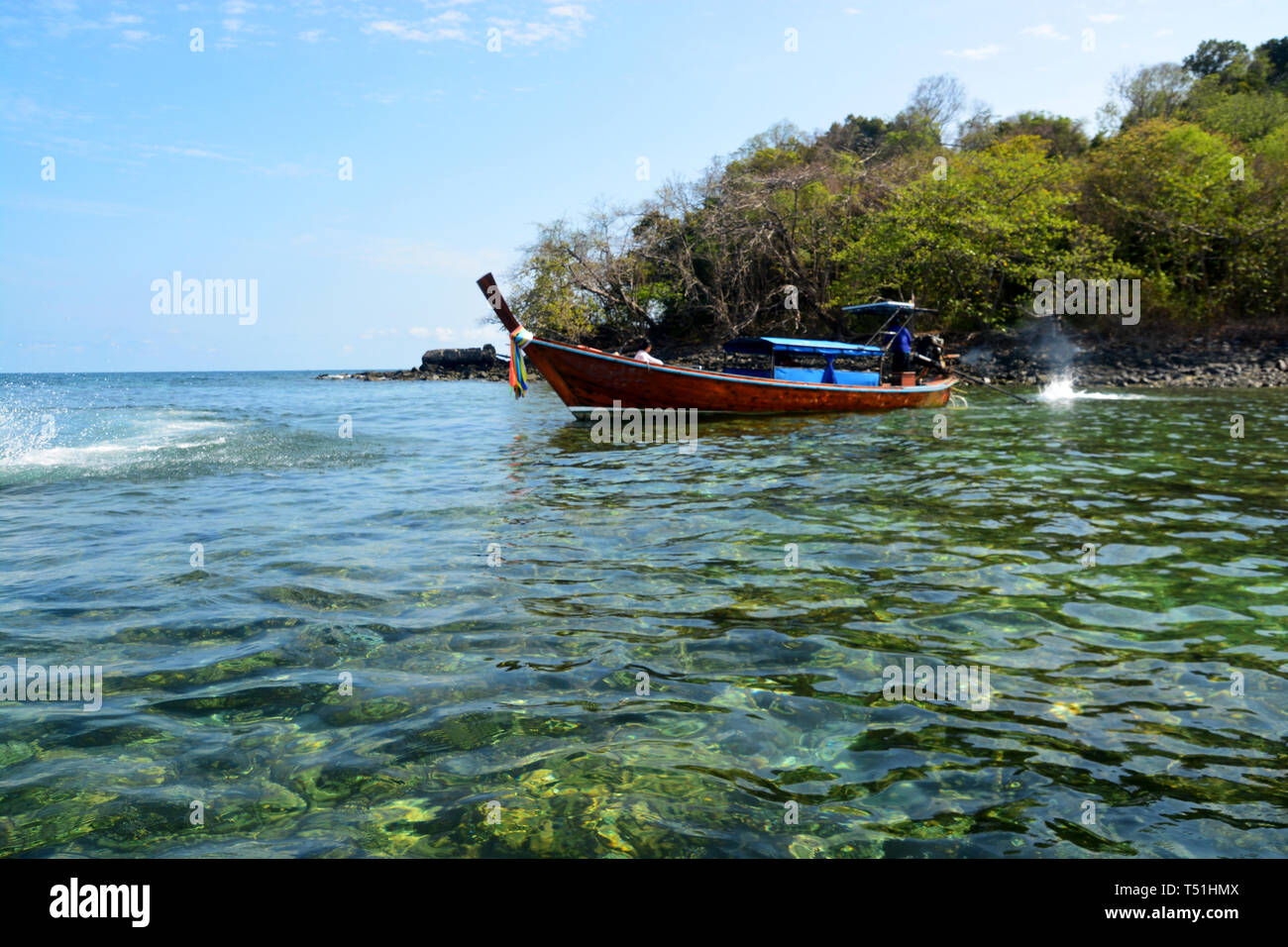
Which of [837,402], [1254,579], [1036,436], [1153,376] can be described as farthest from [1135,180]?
[1254,579]

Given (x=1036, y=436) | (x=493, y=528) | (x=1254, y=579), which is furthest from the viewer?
(x=1036, y=436)

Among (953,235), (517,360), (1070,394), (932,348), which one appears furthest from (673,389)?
(953,235)

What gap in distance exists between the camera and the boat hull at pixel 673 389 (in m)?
15.9

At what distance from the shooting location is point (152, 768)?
3.14 m

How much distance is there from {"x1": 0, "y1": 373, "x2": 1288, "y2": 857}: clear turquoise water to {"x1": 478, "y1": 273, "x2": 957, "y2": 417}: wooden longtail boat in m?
7.02

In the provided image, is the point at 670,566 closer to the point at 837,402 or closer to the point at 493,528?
the point at 493,528

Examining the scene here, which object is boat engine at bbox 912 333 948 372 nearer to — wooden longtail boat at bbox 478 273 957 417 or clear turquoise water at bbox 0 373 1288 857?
wooden longtail boat at bbox 478 273 957 417

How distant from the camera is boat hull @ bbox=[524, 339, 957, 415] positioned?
15883 mm

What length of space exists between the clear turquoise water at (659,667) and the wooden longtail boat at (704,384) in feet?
23.0

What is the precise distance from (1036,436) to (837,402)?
4.98 metres

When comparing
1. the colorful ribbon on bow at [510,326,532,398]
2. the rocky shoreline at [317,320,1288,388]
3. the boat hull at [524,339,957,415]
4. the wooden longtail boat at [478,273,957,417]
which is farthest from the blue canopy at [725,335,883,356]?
the rocky shoreline at [317,320,1288,388]

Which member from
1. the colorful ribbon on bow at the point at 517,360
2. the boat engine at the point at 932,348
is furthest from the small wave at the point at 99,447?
the boat engine at the point at 932,348
